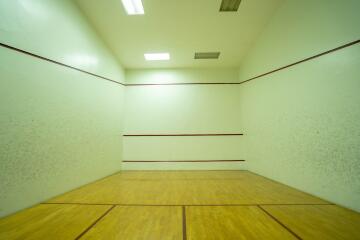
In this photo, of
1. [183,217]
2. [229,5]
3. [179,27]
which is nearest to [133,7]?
[179,27]

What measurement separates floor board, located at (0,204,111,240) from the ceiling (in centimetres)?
289

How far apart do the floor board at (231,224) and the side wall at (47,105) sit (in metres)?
1.71

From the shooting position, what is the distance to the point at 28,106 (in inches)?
71.4

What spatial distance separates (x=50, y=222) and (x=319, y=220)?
7.60 feet

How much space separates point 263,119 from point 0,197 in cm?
374

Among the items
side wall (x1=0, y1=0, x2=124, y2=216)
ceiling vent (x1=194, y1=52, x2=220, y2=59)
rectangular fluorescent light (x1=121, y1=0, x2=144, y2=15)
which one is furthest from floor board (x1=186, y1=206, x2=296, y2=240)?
ceiling vent (x1=194, y1=52, x2=220, y2=59)

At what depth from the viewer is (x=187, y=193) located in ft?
7.37

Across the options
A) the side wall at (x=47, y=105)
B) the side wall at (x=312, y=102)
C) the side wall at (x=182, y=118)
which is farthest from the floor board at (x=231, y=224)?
the side wall at (x=182, y=118)

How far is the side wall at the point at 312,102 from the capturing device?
1744mm

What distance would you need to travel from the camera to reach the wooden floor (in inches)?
49.6

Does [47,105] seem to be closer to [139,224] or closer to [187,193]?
[139,224]

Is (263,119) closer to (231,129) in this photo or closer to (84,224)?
(231,129)

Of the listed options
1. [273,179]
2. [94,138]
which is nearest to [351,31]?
[273,179]

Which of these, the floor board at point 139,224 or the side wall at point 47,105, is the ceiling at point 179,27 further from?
the floor board at point 139,224
